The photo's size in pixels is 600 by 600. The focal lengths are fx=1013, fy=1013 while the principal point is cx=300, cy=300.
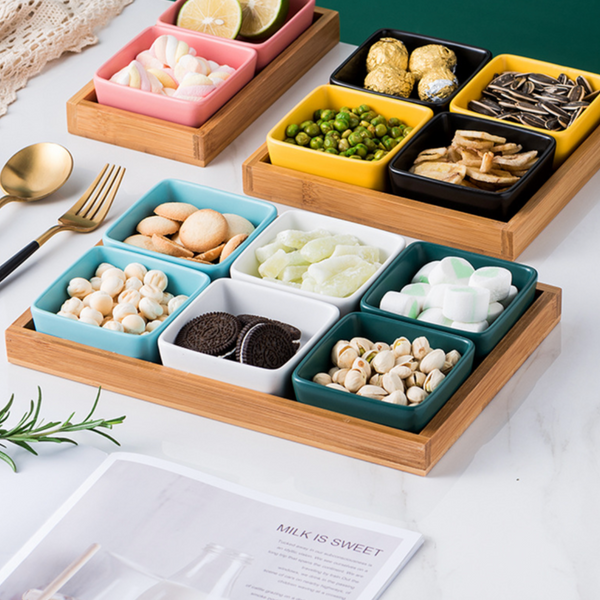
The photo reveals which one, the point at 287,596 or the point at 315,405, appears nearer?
the point at 287,596

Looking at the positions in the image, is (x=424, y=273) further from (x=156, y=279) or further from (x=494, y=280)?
(x=156, y=279)

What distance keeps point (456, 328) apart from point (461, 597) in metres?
0.35

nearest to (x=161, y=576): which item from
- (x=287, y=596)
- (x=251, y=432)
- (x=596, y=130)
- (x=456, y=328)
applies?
(x=287, y=596)

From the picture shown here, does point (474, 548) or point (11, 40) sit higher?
point (11, 40)

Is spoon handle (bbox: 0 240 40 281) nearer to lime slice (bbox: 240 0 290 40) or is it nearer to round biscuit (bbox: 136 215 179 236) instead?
round biscuit (bbox: 136 215 179 236)

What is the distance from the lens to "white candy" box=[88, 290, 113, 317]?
130 centimetres

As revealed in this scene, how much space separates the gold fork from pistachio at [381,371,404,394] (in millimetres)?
615

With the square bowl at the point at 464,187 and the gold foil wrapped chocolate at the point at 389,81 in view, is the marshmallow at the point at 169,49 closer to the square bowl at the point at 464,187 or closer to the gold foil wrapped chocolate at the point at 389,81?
the gold foil wrapped chocolate at the point at 389,81

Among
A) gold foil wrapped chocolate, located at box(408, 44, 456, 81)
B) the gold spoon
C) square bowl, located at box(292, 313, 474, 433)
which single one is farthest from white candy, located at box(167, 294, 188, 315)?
gold foil wrapped chocolate, located at box(408, 44, 456, 81)

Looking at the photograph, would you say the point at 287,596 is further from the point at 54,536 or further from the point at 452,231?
the point at 452,231

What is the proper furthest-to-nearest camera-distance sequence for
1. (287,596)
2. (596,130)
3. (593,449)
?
(596,130), (593,449), (287,596)

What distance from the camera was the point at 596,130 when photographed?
1.67 meters

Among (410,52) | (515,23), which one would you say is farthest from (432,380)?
(515,23)

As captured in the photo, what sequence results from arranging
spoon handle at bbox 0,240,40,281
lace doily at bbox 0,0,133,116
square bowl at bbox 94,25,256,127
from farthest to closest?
1. lace doily at bbox 0,0,133,116
2. square bowl at bbox 94,25,256,127
3. spoon handle at bbox 0,240,40,281
